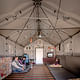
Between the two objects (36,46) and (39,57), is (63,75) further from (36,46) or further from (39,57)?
(36,46)

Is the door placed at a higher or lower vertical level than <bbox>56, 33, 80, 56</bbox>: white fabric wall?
lower

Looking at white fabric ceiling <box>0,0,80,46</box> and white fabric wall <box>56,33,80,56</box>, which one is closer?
white fabric ceiling <box>0,0,80,46</box>

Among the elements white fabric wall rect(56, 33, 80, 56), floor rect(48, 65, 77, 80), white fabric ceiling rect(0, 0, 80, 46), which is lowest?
floor rect(48, 65, 77, 80)

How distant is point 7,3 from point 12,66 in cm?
496

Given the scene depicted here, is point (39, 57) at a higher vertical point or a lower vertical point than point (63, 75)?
higher

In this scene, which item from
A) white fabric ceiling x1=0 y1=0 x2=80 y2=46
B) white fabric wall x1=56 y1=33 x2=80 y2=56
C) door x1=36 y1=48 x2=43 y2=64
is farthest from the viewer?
door x1=36 y1=48 x2=43 y2=64

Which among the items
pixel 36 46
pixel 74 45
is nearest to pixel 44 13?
pixel 74 45

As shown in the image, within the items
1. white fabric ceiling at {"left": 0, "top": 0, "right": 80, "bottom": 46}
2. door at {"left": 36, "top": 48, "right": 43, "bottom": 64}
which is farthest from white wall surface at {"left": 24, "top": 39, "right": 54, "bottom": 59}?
white fabric ceiling at {"left": 0, "top": 0, "right": 80, "bottom": 46}

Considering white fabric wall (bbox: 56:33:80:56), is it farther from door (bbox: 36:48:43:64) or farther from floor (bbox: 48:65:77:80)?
door (bbox: 36:48:43:64)

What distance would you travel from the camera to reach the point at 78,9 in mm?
3492

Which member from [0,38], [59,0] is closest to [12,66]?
[0,38]

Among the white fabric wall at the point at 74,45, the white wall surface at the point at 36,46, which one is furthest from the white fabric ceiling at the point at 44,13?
the white wall surface at the point at 36,46

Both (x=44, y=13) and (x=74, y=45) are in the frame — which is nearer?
(x=44, y=13)

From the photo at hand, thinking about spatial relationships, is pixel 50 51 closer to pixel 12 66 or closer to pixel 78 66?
pixel 12 66
